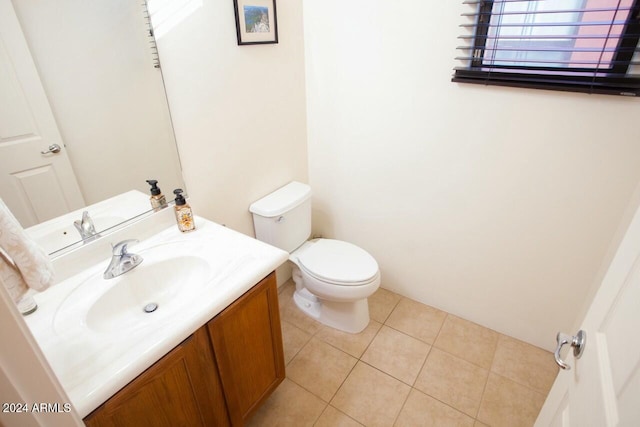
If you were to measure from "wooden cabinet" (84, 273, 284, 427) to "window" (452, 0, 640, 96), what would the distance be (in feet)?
4.32

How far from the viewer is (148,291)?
1.23 meters

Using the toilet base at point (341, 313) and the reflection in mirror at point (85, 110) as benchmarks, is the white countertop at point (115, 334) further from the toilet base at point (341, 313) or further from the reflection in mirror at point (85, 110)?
the toilet base at point (341, 313)

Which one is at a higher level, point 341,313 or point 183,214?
point 183,214

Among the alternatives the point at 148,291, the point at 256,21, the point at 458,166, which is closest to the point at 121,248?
the point at 148,291

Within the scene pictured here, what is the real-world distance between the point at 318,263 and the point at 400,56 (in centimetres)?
115

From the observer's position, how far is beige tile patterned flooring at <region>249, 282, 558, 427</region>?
1568 millimetres

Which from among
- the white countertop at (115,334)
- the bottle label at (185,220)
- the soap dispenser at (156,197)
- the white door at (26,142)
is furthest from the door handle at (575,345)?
the white door at (26,142)

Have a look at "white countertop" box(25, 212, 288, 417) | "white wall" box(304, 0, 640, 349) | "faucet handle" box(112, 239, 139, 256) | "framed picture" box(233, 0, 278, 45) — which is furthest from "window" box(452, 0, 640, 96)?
"faucet handle" box(112, 239, 139, 256)

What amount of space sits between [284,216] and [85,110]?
1.01 metres

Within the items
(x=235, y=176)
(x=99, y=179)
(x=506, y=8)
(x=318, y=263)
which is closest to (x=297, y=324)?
(x=318, y=263)

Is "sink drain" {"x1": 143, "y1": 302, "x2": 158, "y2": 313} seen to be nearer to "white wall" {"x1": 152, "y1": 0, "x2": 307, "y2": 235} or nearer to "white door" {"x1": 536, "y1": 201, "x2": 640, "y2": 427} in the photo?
"white wall" {"x1": 152, "y1": 0, "x2": 307, "y2": 235}

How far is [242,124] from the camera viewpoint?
169 centimetres

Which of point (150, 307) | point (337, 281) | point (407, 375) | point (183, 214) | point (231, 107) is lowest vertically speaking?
point (407, 375)

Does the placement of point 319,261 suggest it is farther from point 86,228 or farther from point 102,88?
point 102,88
